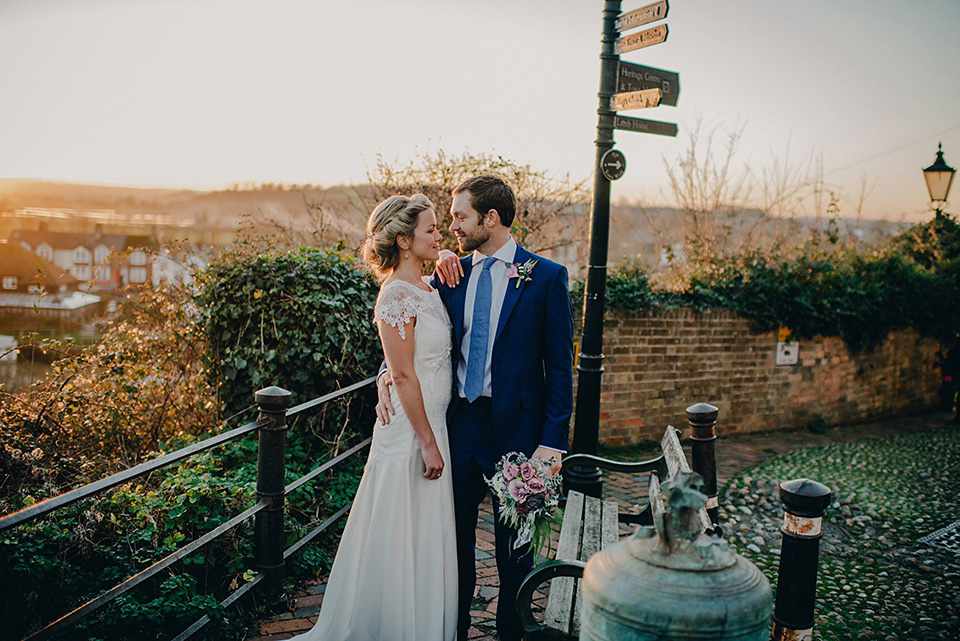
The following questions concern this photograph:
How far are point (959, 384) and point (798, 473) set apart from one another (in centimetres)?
769

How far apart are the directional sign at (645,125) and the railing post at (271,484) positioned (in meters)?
3.34

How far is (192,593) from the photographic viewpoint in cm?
329

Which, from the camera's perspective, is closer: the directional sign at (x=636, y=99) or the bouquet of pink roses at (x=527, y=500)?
the bouquet of pink roses at (x=527, y=500)

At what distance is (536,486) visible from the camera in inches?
111

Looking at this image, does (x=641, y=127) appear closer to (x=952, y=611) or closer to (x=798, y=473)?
(x=952, y=611)

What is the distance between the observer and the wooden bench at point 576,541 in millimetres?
2414

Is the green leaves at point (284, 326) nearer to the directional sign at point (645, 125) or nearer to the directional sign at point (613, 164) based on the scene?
the directional sign at point (613, 164)

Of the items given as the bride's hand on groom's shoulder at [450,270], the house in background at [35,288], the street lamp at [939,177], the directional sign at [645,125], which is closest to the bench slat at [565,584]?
the bride's hand on groom's shoulder at [450,270]

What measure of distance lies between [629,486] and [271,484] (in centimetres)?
418

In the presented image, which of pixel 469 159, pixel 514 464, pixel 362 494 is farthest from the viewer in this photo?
pixel 469 159

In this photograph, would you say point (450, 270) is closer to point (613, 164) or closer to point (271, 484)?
point (271, 484)

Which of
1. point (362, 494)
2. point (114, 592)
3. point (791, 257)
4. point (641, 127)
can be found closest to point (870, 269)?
point (791, 257)

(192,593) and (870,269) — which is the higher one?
(870,269)

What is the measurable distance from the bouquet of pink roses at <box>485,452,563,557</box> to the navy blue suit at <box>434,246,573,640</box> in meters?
0.14
